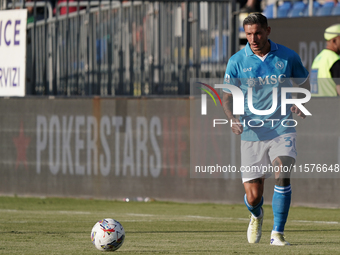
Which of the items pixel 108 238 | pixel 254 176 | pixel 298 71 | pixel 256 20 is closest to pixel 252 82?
pixel 298 71

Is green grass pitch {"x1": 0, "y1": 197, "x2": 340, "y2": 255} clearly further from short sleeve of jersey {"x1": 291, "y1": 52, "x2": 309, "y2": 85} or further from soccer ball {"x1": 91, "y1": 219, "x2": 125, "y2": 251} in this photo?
short sleeve of jersey {"x1": 291, "y1": 52, "x2": 309, "y2": 85}

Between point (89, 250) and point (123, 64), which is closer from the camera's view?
point (89, 250)

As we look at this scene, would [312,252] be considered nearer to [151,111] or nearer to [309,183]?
[309,183]

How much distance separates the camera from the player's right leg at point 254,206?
22.4 feet

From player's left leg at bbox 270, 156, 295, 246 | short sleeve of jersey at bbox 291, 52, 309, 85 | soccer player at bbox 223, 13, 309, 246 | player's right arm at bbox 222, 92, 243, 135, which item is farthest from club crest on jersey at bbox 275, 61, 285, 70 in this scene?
player's left leg at bbox 270, 156, 295, 246

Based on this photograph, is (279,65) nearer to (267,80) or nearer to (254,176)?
(267,80)

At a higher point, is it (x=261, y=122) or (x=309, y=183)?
(x=261, y=122)

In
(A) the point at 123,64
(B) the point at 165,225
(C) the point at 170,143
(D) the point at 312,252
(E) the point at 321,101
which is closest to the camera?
(D) the point at 312,252

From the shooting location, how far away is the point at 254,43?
6691 mm

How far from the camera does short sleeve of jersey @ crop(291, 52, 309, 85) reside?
6.82m

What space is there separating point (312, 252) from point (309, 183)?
5.05 m

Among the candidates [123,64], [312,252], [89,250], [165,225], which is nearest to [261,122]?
[312,252]

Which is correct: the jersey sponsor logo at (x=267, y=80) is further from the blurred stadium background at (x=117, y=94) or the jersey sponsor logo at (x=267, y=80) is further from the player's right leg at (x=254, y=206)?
the blurred stadium background at (x=117, y=94)

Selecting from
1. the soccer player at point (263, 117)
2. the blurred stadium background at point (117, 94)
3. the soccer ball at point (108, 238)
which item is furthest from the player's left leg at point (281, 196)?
the blurred stadium background at point (117, 94)
